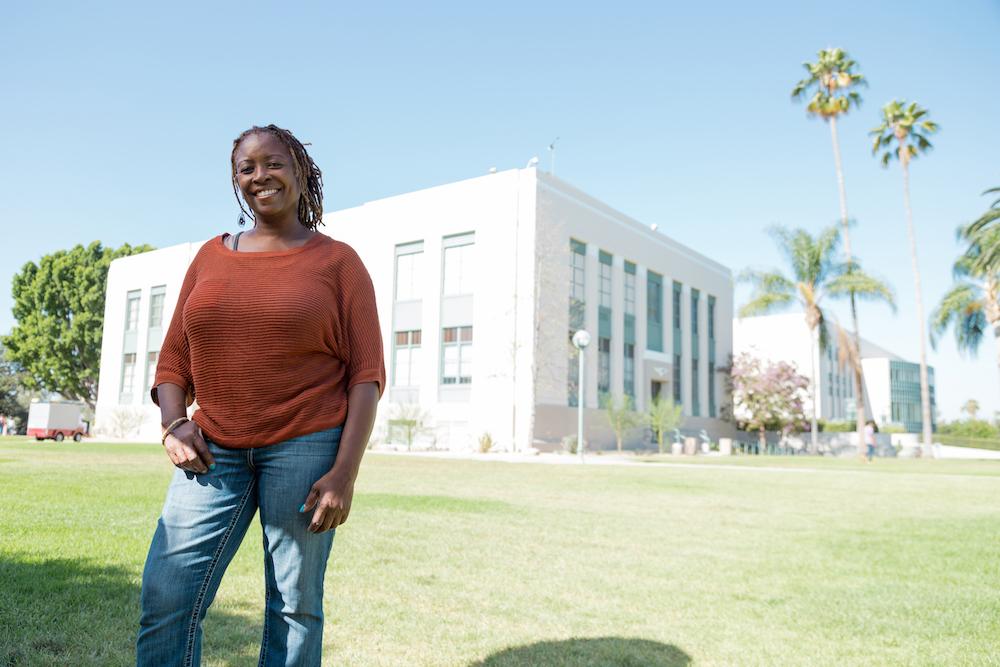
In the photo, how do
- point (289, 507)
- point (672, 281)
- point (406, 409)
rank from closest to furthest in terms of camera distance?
point (289, 507)
point (406, 409)
point (672, 281)

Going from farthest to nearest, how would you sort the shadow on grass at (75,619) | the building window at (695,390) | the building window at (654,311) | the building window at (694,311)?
the building window at (694,311), the building window at (695,390), the building window at (654,311), the shadow on grass at (75,619)

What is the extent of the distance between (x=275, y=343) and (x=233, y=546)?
0.64 m

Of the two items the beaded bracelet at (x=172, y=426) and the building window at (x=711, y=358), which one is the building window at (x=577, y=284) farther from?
the beaded bracelet at (x=172, y=426)

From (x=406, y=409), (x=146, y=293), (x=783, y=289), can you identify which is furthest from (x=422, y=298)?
(x=146, y=293)

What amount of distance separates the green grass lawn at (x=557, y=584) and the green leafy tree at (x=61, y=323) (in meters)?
45.3

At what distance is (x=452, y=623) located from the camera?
166 inches

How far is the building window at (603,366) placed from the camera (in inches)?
1369

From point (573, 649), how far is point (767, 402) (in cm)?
4299

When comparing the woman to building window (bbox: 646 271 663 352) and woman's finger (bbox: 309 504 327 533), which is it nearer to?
woman's finger (bbox: 309 504 327 533)

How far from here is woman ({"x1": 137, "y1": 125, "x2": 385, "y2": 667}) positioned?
2223mm

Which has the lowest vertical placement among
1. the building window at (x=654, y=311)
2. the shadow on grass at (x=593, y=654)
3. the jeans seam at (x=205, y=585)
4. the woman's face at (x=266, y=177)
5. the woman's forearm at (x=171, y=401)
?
the shadow on grass at (x=593, y=654)

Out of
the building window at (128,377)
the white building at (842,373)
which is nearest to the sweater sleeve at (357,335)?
the building window at (128,377)

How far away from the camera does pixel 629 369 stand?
3716 centimetres

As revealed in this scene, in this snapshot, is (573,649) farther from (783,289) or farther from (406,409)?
(783,289)
